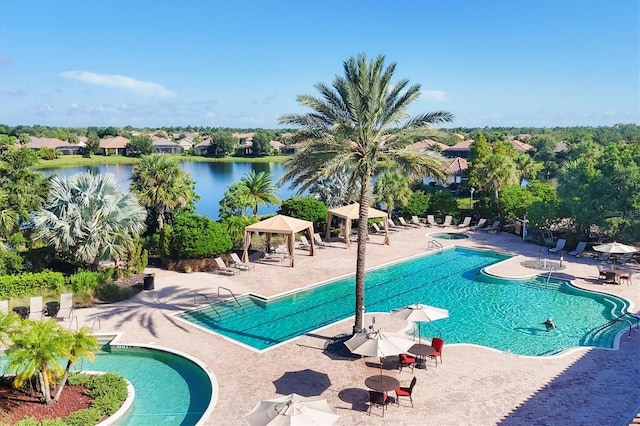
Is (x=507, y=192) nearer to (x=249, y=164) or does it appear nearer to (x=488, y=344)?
(x=488, y=344)

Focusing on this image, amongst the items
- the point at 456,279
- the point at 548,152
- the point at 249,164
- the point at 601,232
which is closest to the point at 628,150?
the point at 601,232

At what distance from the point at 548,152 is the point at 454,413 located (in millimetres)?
85598

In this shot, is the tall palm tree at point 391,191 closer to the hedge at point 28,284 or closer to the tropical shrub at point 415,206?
the tropical shrub at point 415,206

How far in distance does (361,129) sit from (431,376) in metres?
7.43

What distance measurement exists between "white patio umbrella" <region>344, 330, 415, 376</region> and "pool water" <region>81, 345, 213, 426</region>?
3970 millimetres

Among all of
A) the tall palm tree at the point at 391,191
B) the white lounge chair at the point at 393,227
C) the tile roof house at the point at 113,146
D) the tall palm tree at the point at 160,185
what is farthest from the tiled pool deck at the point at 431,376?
the tile roof house at the point at 113,146

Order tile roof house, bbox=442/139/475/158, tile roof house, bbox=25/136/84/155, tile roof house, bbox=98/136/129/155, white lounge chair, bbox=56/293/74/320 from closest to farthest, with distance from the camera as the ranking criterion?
white lounge chair, bbox=56/293/74/320, tile roof house, bbox=442/139/475/158, tile roof house, bbox=25/136/84/155, tile roof house, bbox=98/136/129/155

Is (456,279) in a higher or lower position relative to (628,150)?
lower

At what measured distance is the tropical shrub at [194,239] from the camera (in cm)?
2280

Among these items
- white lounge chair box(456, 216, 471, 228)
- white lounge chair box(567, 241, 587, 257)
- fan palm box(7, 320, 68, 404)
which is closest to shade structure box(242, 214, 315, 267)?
fan palm box(7, 320, 68, 404)

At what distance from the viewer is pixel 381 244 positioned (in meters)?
29.4

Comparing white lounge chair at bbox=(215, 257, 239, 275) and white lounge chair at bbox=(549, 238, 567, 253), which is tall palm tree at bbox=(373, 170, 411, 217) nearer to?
white lounge chair at bbox=(549, 238, 567, 253)

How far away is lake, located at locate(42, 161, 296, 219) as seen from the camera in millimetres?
51156

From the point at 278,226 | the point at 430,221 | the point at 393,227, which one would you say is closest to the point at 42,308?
the point at 278,226
